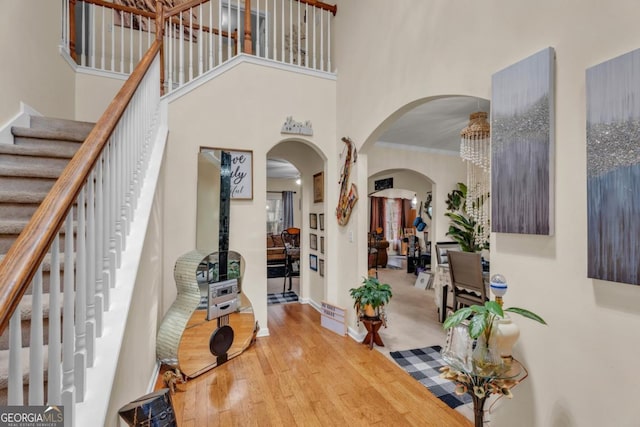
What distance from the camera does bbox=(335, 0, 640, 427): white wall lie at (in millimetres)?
1206

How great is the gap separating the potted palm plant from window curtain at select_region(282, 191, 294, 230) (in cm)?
684

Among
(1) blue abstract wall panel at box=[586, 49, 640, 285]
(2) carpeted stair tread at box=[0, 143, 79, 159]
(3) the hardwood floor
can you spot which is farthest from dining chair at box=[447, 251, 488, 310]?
(2) carpeted stair tread at box=[0, 143, 79, 159]

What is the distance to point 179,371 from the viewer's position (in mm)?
2359

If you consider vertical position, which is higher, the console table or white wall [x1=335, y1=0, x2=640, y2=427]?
white wall [x1=335, y1=0, x2=640, y2=427]

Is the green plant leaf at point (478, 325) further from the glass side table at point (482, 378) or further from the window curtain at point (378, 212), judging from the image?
the window curtain at point (378, 212)

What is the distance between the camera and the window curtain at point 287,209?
966 cm

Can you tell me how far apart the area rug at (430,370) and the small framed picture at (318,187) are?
2.12 m

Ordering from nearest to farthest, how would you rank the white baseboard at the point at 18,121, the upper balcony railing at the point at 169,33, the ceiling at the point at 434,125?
the white baseboard at the point at 18,121
the upper balcony railing at the point at 169,33
the ceiling at the point at 434,125

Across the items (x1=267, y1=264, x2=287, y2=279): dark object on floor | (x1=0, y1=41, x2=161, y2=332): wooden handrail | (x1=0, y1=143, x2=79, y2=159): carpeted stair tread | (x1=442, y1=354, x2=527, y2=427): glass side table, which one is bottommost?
(x1=267, y1=264, x2=287, y2=279): dark object on floor

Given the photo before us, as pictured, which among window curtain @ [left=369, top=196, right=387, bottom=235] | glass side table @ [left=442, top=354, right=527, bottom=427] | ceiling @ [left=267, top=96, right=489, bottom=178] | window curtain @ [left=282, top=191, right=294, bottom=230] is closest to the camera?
glass side table @ [left=442, top=354, right=527, bottom=427]

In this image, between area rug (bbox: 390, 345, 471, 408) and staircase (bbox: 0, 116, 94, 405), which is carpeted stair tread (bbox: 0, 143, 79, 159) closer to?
staircase (bbox: 0, 116, 94, 405)

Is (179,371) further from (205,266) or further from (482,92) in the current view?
(482,92)

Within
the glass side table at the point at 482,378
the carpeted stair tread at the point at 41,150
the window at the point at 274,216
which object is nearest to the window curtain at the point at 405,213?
the window at the point at 274,216

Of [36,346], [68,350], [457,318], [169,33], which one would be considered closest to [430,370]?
[457,318]
